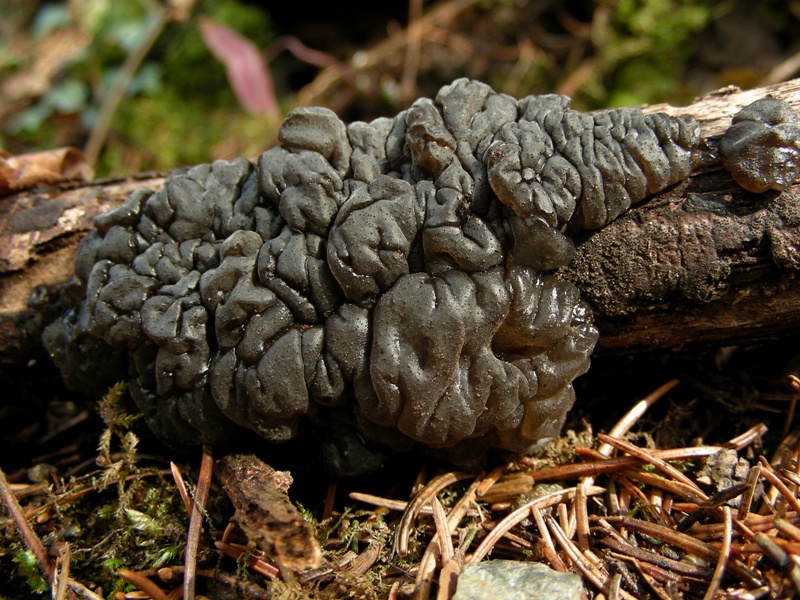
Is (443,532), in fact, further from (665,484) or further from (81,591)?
(81,591)

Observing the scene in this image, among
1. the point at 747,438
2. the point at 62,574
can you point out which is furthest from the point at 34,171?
the point at 747,438

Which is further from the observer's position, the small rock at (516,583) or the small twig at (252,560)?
the small twig at (252,560)

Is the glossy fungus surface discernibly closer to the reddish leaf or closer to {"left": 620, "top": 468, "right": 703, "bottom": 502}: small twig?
{"left": 620, "top": 468, "right": 703, "bottom": 502}: small twig

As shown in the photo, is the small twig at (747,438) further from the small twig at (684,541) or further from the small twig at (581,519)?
the small twig at (581,519)

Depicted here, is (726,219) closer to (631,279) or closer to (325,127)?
(631,279)

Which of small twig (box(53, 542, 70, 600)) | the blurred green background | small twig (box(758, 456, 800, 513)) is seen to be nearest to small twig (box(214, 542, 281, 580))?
small twig (box(53, 542, 70, 600))

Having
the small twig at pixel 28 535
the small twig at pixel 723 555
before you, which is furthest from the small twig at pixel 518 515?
the small twig at pixel 28 535
